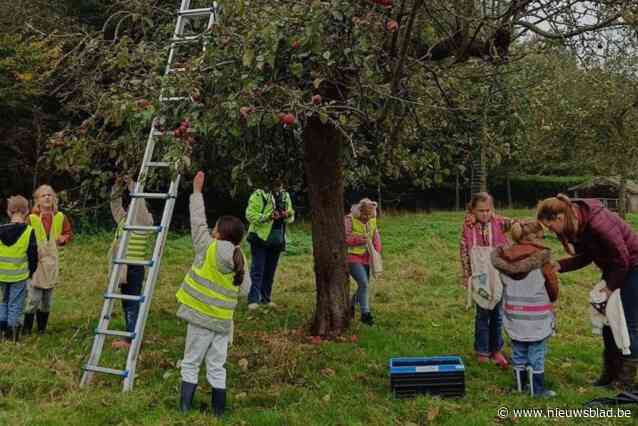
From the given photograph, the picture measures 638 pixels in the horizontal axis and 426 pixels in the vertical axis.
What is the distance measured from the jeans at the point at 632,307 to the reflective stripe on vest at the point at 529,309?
24.7 inches

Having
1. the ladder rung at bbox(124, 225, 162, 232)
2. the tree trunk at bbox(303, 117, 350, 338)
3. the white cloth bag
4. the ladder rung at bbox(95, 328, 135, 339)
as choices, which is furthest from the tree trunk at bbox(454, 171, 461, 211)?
the ladder rung at bbox(95, 328, 135, 339)

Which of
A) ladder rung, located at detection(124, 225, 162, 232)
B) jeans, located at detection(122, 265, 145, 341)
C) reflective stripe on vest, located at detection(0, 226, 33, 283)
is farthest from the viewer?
reflective stripe on vest, located at detection(0, 226, 33, 283)

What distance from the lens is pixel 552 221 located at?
521 cm

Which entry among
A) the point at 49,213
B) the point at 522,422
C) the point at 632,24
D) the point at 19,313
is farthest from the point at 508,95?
the point at 19,313

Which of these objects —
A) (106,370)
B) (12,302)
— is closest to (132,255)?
(12,302)

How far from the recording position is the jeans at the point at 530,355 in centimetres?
527

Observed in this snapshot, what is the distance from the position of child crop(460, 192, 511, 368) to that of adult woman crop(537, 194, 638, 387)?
0.99m

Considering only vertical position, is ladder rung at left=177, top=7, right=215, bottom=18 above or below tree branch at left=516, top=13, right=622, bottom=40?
above

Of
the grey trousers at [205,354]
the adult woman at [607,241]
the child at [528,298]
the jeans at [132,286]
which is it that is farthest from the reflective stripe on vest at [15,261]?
the adult woman at [607,241]

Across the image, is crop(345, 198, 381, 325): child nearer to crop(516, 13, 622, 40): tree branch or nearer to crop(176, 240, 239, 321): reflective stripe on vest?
crop(516, 13, 622, 40): tree branch

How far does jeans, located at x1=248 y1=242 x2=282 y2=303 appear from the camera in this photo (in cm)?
875

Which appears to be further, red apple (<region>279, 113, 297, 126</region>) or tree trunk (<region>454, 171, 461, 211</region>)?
tree trunk (<region>454, 171, 461, 211</region>)

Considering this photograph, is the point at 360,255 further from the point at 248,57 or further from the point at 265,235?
the point at 248,57

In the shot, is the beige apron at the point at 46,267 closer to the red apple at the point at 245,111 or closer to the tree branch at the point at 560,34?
the red apple at the point at 245,111
